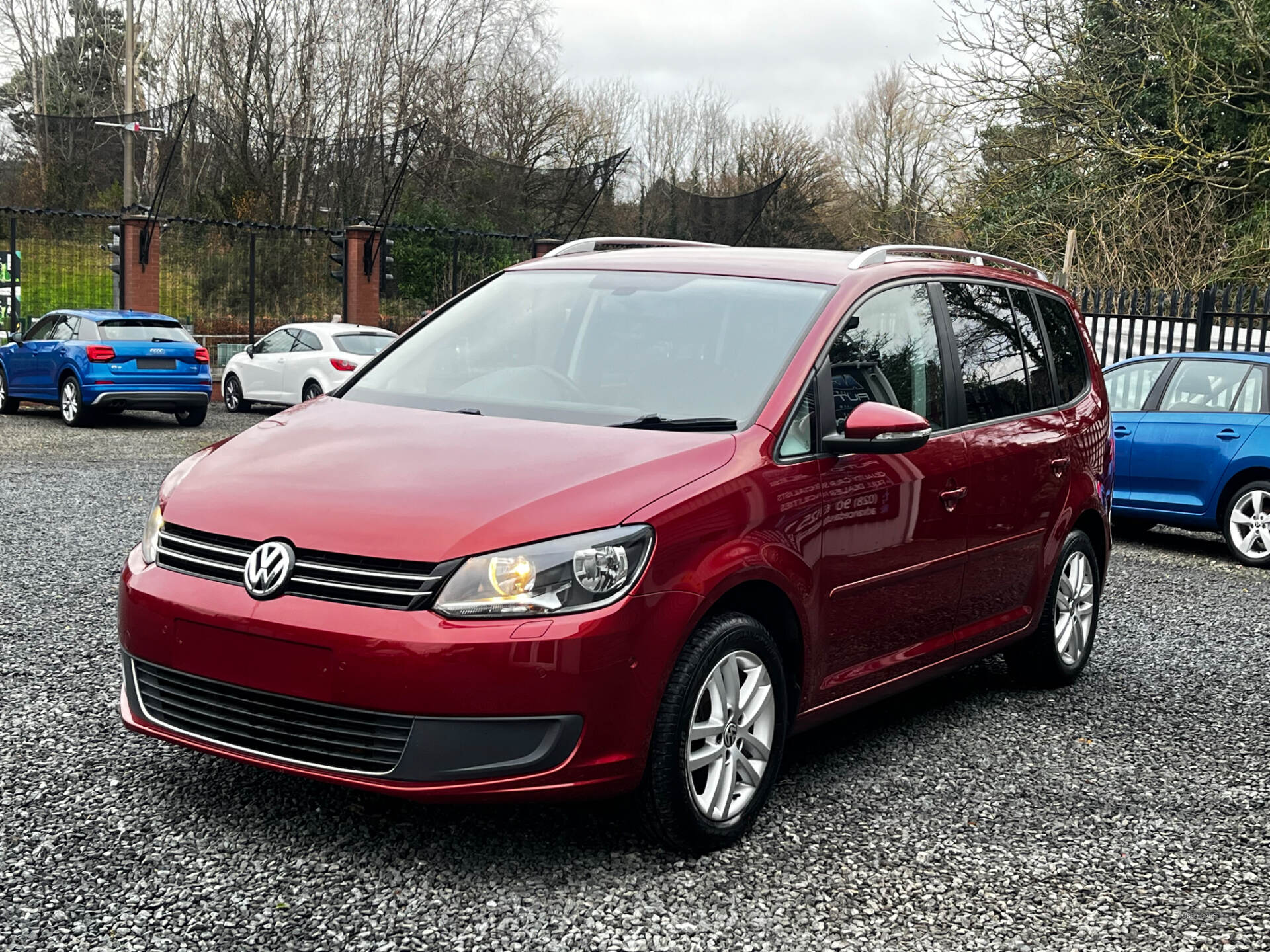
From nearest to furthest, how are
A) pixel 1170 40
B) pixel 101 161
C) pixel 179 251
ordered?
pixel 1170 40 < pixel 179 251 < pixel 101 161

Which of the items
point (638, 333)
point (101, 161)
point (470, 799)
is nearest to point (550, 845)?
point (470, 799)

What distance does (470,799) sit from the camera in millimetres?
3426

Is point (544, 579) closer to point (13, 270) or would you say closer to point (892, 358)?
point (892, 358)

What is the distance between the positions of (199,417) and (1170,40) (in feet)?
55.7

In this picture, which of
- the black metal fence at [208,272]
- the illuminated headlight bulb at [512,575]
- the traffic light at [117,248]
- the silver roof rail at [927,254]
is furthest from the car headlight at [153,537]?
the traffic light at [117,248]

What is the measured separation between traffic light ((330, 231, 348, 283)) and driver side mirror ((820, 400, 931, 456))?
938 inches

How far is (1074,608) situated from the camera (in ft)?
19.9

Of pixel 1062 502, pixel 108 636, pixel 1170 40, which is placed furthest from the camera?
pixel 1170 40

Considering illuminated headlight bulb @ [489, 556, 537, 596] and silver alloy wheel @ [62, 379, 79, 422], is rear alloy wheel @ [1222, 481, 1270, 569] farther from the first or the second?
silver alloy wheel @ [62, 379, 79, 422]

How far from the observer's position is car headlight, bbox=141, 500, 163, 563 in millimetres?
3818

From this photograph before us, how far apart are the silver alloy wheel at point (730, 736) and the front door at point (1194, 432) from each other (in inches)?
290

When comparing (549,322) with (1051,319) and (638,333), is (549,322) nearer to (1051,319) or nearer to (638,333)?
(638,333)

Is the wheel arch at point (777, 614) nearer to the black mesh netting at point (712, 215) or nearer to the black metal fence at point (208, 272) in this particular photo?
the black metal fence at point (208, 272)

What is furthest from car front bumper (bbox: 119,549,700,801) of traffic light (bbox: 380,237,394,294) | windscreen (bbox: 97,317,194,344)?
traffic light (bbox: 380,237,394,294)
